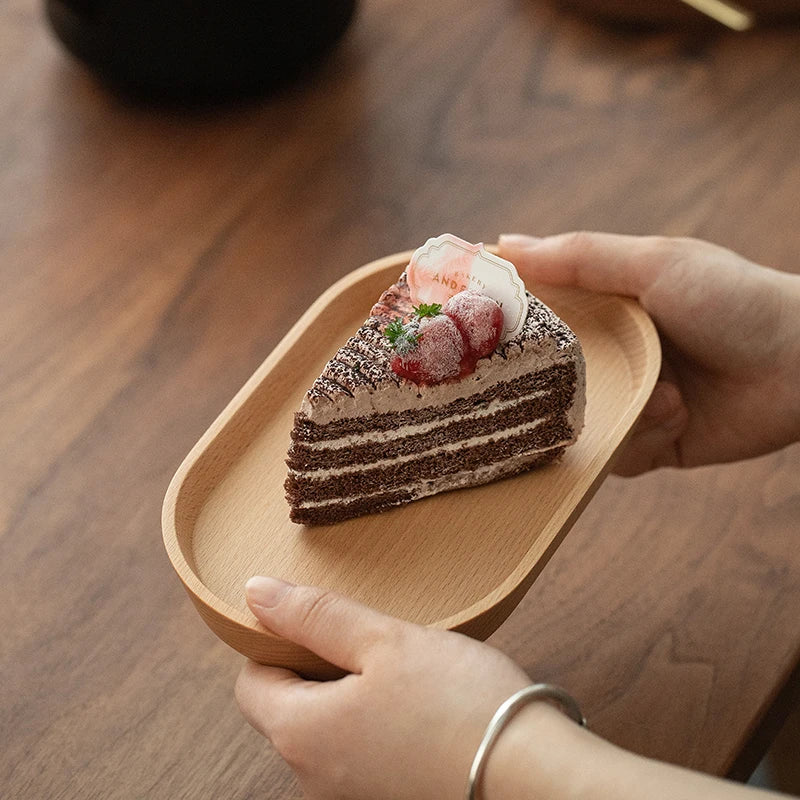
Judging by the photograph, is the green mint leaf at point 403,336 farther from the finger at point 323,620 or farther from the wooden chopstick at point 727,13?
the wooden chopstick at point 727,13

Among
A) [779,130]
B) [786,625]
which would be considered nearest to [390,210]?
[779,130]

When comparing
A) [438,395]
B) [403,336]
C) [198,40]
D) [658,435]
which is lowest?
[658,435]

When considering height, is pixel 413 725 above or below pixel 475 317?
below

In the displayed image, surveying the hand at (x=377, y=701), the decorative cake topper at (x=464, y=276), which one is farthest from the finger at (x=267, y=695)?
the decorative cake topper at (x=464, y=276)

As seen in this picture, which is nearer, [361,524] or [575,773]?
[575,773]

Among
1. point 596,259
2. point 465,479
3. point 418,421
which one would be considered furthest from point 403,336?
point 596,259

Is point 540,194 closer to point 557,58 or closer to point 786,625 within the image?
point 557,58

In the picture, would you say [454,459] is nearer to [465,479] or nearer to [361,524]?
[465,479]
